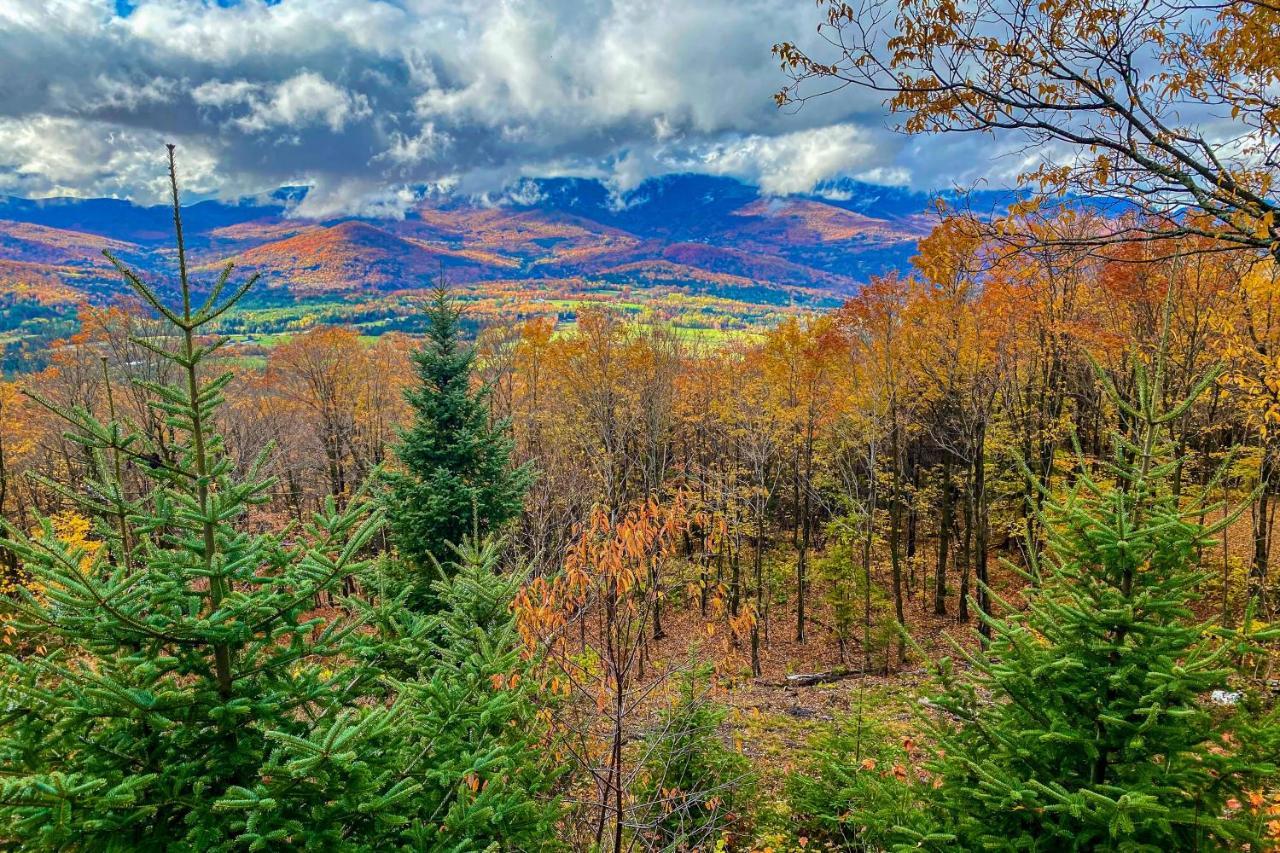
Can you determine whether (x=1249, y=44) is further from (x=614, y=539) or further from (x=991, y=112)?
(x=614, y=539)

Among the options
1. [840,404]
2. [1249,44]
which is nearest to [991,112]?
[1249,44]

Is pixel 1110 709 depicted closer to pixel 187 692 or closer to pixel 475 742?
pixel 475 742

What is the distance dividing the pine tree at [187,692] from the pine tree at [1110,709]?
3.68 m

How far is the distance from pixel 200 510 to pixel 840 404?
2112 centimetres

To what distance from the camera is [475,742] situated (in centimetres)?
453

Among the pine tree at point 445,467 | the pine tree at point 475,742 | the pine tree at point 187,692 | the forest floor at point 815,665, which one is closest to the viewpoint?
the pine tree at point 187,692

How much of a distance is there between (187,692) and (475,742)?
76.7 inches

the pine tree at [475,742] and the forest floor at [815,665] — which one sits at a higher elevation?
the pine tree at [475,742]

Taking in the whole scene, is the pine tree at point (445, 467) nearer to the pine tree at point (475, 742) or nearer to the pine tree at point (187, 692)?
the pine tree at point (475, 742)

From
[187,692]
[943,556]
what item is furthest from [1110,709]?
[943,556]

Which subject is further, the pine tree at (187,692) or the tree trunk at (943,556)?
the tree trunk at (943,556)

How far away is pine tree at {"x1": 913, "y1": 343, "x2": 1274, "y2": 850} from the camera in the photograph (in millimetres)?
3412

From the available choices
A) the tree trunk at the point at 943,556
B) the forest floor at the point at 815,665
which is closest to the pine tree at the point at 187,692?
the forest floor at the point at 815,665

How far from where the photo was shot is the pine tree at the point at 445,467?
606 inches
